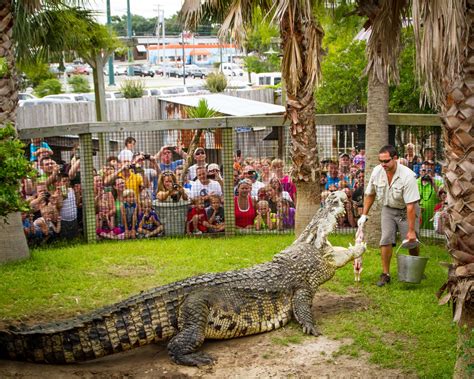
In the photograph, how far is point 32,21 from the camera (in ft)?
39.9

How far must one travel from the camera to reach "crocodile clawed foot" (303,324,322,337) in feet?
23.2

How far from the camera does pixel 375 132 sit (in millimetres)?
10664

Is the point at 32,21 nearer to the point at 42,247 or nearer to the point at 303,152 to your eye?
the point at 42,247

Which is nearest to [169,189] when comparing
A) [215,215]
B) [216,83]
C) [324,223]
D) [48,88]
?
[215,215]

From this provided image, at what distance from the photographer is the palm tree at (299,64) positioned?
951cm

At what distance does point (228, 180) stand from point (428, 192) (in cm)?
317

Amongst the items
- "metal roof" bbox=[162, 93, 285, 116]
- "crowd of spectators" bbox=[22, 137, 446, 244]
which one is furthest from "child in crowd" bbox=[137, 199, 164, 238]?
"metal roof" bbox=[162, 93, 285, 116]

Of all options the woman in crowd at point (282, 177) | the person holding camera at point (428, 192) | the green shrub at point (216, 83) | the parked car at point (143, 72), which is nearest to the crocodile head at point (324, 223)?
the person holding camera at point (428, 192)

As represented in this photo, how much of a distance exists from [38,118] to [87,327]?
2349cm

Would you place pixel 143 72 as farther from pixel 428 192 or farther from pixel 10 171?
pixel 10 171

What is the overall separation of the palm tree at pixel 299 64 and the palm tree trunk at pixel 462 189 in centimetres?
404

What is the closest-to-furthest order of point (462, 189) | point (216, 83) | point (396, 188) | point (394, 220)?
point (462, 189)
point (396, 188)
point (394, 220)
point (216, 83)

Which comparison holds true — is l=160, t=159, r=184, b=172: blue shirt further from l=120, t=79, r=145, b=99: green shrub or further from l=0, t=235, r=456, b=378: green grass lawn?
l=120, t=79, r=145, b=99: green shrub

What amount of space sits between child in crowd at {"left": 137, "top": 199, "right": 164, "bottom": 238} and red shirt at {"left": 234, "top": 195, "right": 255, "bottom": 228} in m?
1.25
